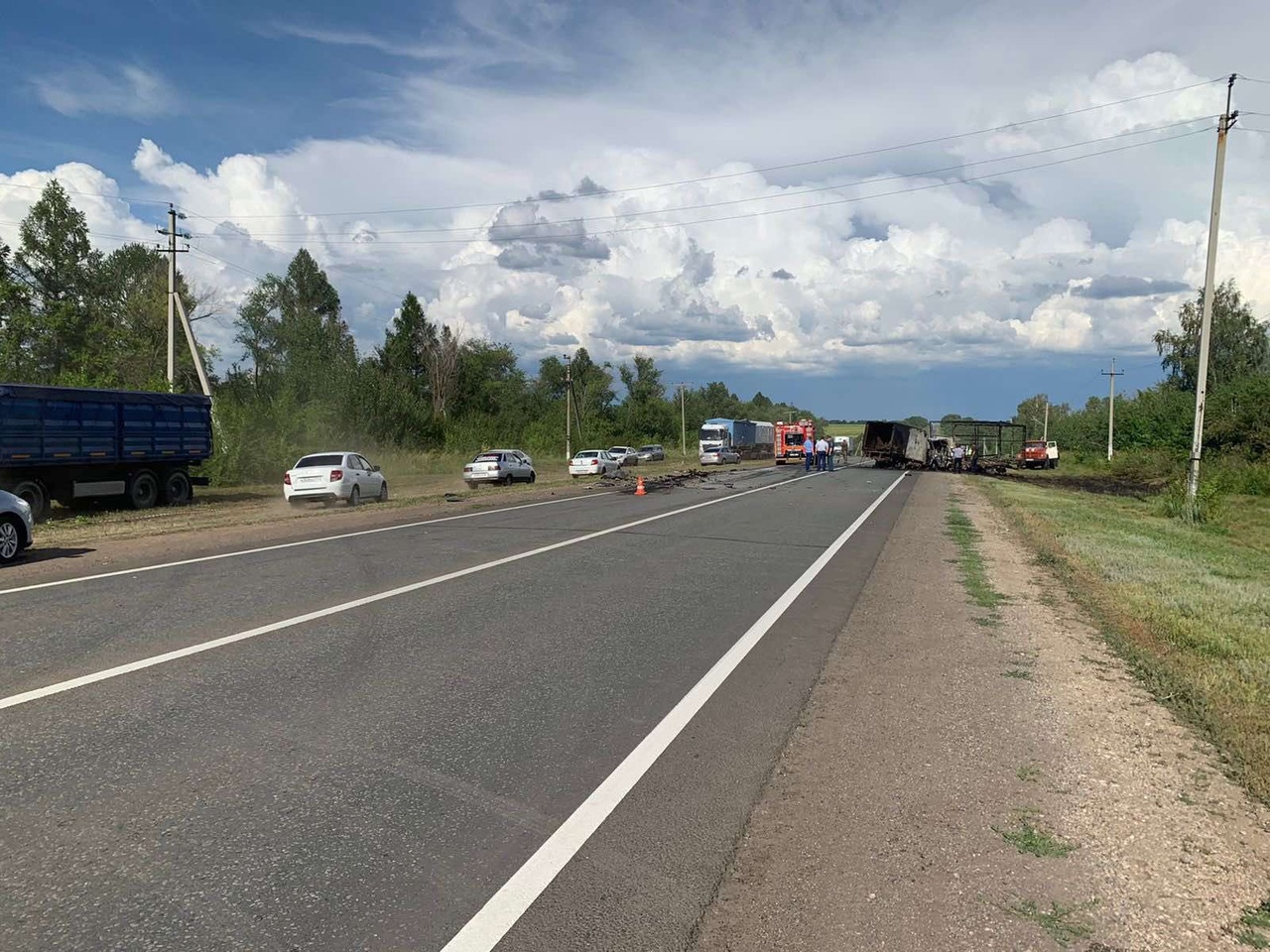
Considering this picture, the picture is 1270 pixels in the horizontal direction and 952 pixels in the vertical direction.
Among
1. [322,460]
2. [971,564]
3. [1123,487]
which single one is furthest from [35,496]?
[1123,487]

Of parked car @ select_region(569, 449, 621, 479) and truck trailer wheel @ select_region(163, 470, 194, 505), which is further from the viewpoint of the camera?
parked car @ select_region(569, 449, 621, 479)

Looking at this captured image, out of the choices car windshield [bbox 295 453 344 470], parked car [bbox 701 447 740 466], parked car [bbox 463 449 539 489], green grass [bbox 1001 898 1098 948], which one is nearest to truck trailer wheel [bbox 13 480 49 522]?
car windshield [bbox 295 453 344 470]

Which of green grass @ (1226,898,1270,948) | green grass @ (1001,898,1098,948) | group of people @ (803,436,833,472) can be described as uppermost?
group of people @ (803,436,833,472)

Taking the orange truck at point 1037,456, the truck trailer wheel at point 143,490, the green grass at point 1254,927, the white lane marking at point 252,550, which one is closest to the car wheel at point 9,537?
the white lane marking at point 252,550

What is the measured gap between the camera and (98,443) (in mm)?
22406

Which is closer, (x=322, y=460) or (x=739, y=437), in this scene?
(x=322, y=460)

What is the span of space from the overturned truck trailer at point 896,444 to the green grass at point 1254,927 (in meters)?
54.0

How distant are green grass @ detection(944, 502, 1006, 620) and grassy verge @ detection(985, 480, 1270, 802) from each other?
100 cm

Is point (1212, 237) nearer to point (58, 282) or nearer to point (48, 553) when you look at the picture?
point (48, 553)

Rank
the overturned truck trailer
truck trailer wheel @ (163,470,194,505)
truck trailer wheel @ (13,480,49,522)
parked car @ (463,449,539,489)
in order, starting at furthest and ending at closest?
the overturned truck trailer < parked car @ (463,449,539,489) < truck trailer wheel @ (163,470,194,505) < truck trailer wheel @ (13,480,49,522)

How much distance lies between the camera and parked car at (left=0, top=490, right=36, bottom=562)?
13.2m

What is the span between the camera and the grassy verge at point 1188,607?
610 centimetres

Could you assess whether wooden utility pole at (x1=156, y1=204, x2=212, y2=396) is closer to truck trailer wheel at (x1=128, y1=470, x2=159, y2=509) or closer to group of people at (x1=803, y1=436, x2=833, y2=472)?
truck trailer wheel at (x1=128, y1=470, x2=159, y2=509)

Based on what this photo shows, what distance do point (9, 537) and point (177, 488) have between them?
43.6 ft
